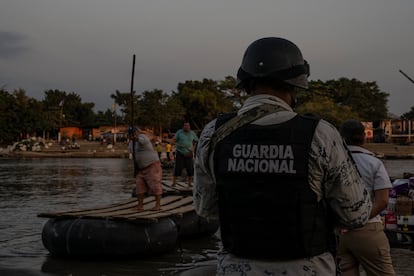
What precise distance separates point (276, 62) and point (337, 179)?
1.77 ft

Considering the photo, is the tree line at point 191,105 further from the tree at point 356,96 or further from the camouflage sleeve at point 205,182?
the camouflage sleeve at point 205,182

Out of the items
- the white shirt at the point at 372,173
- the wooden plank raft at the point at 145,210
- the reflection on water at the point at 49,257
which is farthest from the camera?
the wooden plank raft at the point at 145,210

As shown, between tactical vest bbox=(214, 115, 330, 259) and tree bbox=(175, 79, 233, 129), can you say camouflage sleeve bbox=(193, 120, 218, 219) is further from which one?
tree bbox=(175, 79, 233, 129)

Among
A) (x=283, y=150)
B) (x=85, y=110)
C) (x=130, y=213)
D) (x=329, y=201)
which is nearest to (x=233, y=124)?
(x=283, y=150)

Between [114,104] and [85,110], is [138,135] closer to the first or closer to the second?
[114,104]

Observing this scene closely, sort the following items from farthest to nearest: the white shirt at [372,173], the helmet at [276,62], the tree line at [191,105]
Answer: the tree line at [191,105] → the white shirt at [372,173] → the helmet at [276,62]

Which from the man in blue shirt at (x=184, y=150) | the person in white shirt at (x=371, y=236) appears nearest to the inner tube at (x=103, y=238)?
the person in white shirt at (x=371, y=236)

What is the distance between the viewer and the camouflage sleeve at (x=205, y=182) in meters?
2.62

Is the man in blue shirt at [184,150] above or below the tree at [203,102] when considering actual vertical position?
below

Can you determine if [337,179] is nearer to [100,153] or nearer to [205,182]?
[205,182]

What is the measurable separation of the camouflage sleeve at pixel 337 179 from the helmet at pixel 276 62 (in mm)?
280

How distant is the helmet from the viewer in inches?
100

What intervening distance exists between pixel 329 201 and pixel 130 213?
7509 millimetres

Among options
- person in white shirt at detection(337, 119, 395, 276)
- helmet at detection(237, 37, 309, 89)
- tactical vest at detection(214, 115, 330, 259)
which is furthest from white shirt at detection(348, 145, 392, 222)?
tactical vest at detection(214, 115, 330, 259)
